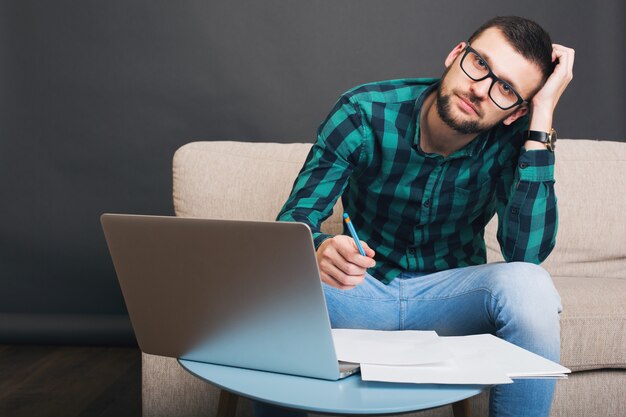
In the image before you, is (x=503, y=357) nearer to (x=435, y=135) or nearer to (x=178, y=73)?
(x=435, y=135)

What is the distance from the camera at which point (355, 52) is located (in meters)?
3.15

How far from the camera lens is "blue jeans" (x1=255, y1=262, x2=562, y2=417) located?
1203 millimetres

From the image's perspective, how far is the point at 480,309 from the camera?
137 cm

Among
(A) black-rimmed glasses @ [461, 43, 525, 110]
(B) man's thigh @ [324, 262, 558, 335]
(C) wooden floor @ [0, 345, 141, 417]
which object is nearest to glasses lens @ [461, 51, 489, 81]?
(A) black-rimmed glasses @ [461, 43, 525, 110]

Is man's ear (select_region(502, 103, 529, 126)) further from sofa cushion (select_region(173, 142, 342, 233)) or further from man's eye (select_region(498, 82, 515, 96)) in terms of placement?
sofa cushion (select_region(173, 142, 342, 233))

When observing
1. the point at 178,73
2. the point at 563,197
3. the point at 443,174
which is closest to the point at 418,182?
the point at 443,174

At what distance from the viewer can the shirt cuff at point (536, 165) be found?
1599 millimetres

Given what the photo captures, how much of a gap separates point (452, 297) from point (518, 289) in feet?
0.61

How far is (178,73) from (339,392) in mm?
2434

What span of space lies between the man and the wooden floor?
3.76 feet

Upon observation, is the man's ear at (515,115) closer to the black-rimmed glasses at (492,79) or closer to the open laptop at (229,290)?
the black-rimmed glasses at (492,79)

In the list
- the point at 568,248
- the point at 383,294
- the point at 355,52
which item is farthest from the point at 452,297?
the point at 355,52

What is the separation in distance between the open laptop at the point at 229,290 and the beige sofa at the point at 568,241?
733 mm

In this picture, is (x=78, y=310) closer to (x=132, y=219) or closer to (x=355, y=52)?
(x=355, y=52)
